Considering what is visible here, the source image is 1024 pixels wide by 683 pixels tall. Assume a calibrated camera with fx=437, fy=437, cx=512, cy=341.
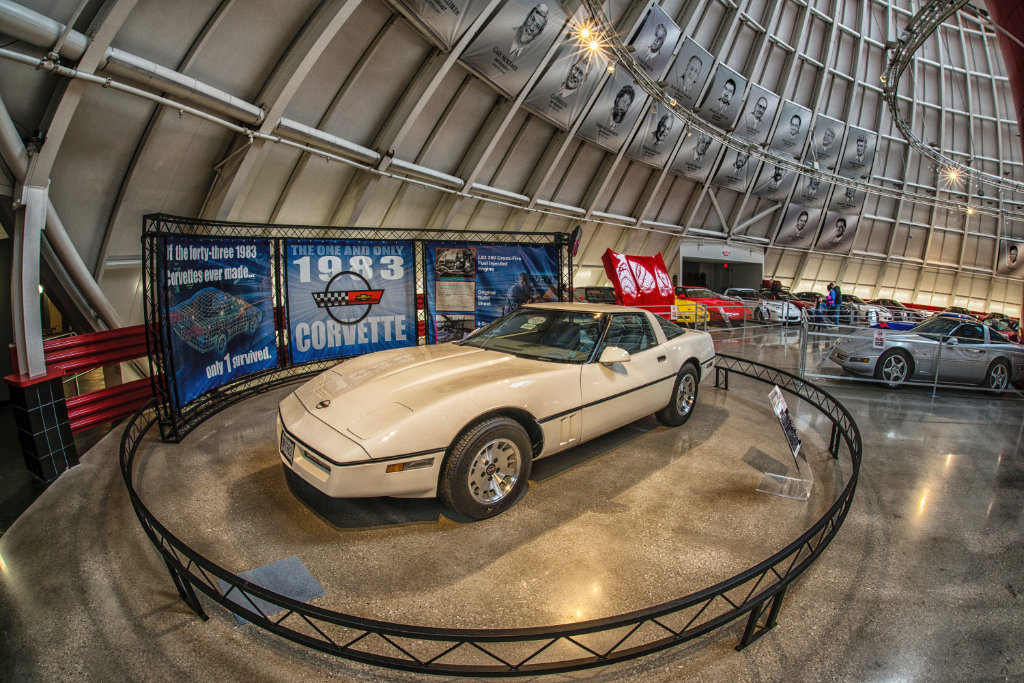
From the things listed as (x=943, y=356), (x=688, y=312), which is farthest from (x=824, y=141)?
(x=943, y=356)

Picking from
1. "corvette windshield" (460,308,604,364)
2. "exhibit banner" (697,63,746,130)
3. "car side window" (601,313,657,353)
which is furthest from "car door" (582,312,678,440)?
"exhibit banner" (697,63,746,130)

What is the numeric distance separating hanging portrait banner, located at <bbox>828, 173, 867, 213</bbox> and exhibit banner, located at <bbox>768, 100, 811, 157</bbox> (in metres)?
4.98

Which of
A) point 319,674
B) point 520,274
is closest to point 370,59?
point 520,274

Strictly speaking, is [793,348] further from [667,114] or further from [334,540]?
[334,540]

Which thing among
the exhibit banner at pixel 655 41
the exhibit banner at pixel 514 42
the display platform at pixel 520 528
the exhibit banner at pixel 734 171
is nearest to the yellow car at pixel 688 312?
the exhibit banner at pixel 655 41

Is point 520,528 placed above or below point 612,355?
below

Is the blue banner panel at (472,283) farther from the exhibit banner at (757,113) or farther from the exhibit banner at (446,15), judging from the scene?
the exhibit banner at (757,113)

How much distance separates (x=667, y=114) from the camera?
15430 millimetres

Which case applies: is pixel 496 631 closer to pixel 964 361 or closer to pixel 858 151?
pixel 964 361

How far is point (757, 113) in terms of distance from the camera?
1809cm

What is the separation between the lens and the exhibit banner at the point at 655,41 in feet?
41.0

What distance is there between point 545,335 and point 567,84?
10245mm

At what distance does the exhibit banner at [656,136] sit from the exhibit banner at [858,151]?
11.7 metres

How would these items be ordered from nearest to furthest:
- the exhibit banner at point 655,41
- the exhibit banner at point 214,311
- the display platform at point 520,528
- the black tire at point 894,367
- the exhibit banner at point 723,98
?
the display platform at point 520,528, the exhibit banner at point 214,311, the black tire at point 894,367, the exhibit banner at point 655,41, the exhibit banner at point 723,98
